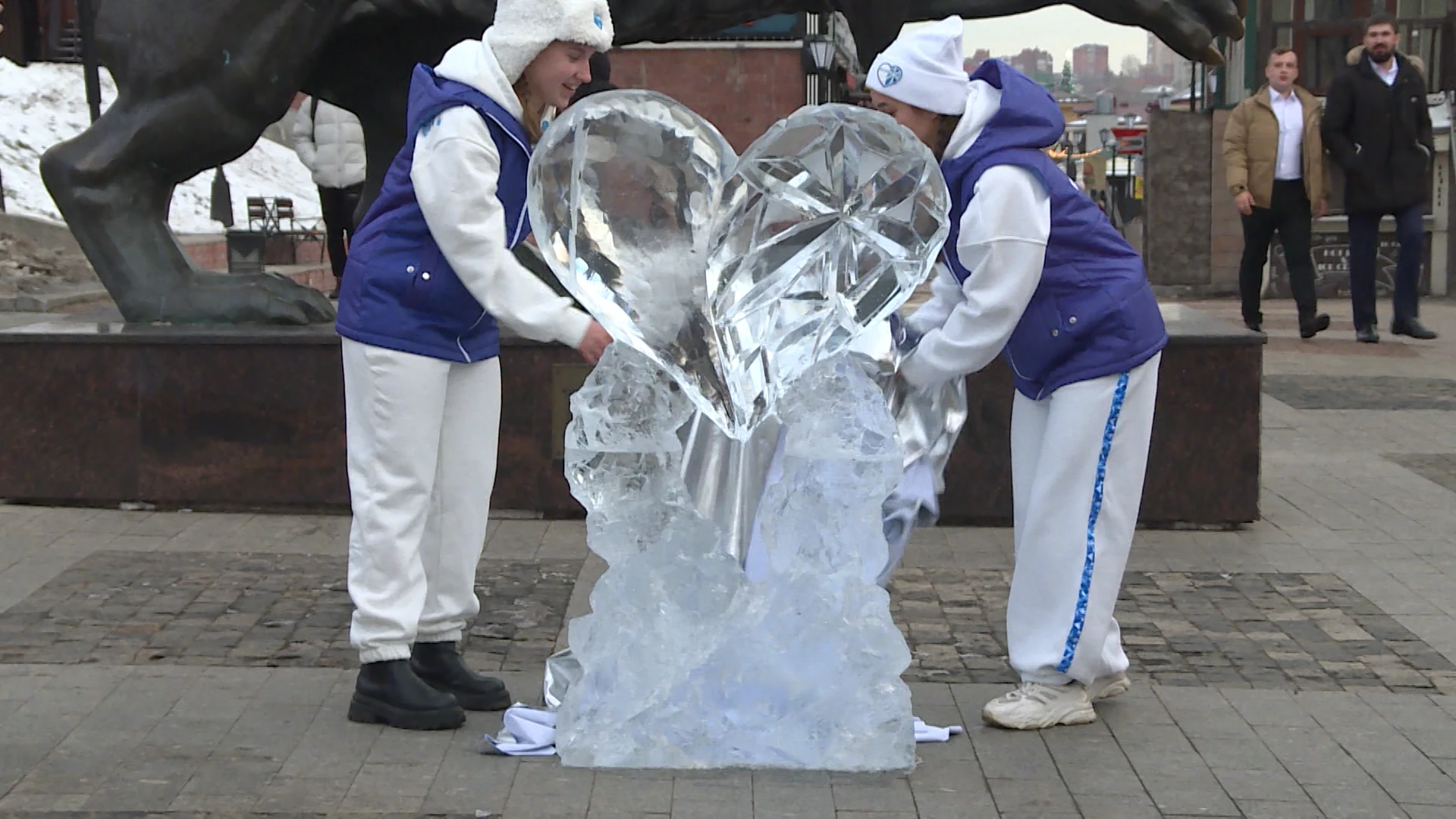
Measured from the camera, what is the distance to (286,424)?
21.9 ft

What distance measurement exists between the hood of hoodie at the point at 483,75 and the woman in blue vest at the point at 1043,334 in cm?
81

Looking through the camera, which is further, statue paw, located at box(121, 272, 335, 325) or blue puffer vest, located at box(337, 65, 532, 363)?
statue paw, located at box(121, 272, 335, 325)

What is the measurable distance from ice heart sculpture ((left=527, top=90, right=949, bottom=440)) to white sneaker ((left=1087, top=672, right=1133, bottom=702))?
1159 mm

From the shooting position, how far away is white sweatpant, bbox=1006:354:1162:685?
426 centimetres

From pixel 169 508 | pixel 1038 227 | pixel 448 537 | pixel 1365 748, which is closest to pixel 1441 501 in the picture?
pixel 1365 748

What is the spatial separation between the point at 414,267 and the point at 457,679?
3.34 ft

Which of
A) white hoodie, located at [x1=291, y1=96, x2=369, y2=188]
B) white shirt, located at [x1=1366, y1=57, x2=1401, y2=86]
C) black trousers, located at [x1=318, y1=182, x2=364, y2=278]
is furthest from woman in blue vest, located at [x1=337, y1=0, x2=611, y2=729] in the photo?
white shirt, located at [x1=1366, y1=57, x2=1401, y2=86]

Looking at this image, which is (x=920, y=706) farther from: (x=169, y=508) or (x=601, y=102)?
(x=169, y=508)

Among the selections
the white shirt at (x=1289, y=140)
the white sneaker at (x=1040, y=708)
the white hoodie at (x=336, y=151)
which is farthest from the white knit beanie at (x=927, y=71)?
the white shirt at (x=1289, y=140)

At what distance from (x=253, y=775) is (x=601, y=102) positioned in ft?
5.24

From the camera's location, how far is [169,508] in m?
6.79

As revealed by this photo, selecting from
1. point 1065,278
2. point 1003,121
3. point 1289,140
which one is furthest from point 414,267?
point 1289,140

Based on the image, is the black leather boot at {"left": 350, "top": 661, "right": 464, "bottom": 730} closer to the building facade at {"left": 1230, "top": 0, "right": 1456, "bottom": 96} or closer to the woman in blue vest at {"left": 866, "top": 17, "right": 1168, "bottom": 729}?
the woman in blue vest at {"left": 866, "top": 17, "right": 1168, "bottom": 729}

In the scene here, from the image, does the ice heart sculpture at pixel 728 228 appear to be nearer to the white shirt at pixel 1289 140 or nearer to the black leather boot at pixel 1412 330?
the white shirt at pixel 1289 140
